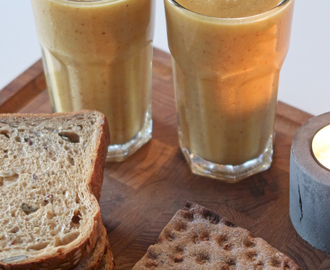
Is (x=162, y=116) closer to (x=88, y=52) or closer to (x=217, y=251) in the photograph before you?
(x=88, y=52)

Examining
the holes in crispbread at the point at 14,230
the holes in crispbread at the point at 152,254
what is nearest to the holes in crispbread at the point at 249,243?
the holes in crispbread at the point at 152,254

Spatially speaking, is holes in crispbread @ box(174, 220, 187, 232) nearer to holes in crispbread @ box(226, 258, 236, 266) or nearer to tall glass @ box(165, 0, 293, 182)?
holes in crispbread @ box(226, 258, 236, 266)

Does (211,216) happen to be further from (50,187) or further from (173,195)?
(50,187)

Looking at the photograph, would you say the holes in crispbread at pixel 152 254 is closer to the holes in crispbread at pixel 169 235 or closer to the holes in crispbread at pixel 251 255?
the holes in crispbread at pixel 169 235

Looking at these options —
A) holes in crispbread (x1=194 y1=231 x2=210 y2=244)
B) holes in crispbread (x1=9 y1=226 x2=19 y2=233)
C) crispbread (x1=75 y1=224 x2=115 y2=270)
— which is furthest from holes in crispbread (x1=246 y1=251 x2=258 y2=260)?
holes in crispbread (x1=9 y1=226 x2=19 y2=233)

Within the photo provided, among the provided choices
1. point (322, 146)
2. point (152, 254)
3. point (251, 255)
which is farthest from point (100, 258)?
point (322, 146)

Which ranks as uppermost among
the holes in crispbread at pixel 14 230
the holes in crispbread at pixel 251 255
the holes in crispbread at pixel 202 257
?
the holes in crispbread at pixel 14 230
